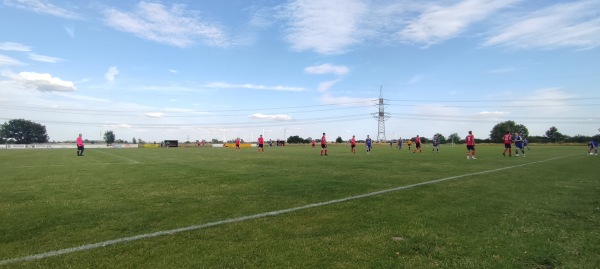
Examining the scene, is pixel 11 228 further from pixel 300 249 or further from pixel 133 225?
pixel 300 249

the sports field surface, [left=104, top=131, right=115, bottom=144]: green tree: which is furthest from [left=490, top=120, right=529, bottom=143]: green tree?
[left=104, top=131, right=115, bottom=144]: green tree

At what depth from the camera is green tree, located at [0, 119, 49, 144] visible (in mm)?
124000

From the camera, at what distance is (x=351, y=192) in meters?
8.45

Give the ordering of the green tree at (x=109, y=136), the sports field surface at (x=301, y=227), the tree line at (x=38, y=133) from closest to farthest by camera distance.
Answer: the sports field surface at (x=301, y=227) < the tree line at (x=38, y=133) < the green tree at (x=109, y=136)

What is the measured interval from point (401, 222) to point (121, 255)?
13.2ft

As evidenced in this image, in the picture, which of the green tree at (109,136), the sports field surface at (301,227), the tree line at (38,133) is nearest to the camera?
the sports field surface at (301,227)

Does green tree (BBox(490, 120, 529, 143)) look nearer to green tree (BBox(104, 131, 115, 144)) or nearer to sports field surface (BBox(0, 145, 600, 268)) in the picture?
sports field surface (BBox(0, 145, 600, 268))

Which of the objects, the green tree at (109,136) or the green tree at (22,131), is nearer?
the green tree at (22,131)

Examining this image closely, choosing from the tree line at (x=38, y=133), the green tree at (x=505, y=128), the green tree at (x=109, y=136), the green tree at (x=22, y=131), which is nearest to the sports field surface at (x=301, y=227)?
the tree line at (x=38, y=133)

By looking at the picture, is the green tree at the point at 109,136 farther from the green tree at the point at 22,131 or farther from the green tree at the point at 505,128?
the green tree at the point at 505,128

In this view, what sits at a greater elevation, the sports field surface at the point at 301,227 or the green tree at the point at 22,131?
the green tree at the point at 22,131

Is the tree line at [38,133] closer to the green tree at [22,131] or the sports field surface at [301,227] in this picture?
the green tree at [22,131]

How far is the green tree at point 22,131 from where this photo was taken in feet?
407

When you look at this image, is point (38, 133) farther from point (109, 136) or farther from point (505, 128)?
point (505, 128)
